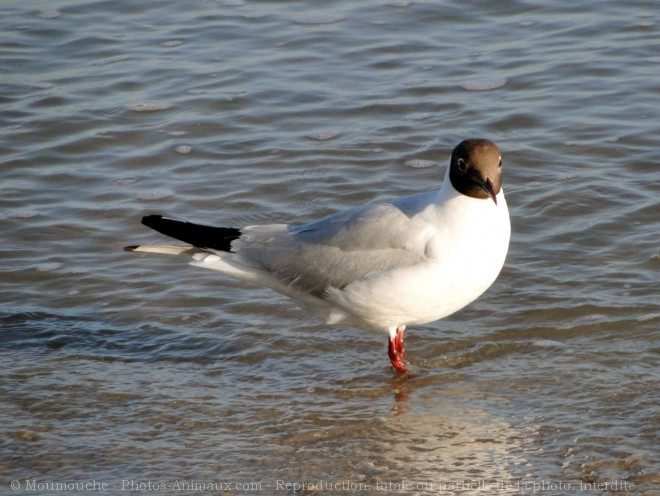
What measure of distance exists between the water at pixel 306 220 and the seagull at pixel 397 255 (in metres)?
0.42

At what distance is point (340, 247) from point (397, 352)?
70 cm

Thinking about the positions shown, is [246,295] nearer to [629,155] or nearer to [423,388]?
[423,388]

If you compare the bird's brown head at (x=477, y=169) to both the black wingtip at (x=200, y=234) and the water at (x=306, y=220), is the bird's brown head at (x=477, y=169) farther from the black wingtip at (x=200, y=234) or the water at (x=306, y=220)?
the black wingtip at (x=200, y=234)

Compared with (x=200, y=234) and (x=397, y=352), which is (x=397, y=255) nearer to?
(x=397, y=352)

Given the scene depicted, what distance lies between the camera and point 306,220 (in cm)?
841

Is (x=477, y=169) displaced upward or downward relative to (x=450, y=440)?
upward

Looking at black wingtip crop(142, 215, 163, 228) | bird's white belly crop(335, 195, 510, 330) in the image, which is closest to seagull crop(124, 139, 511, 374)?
bird's white belly crop(335, 195, 510, 330)

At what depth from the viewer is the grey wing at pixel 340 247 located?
6024 mm

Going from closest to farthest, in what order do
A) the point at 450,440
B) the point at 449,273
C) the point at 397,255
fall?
1. the point at 450,440
2. the point at 449,273
3. the point at 397,255

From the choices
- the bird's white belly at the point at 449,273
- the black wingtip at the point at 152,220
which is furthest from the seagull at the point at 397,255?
the black wingtip at the point at 152,220

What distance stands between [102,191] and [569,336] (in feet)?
13.7

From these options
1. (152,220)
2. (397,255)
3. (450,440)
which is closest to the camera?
(450,440)

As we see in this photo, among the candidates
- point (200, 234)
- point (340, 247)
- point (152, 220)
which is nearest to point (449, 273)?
point (340, 247)

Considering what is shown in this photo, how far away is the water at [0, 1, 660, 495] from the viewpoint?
539 cm
